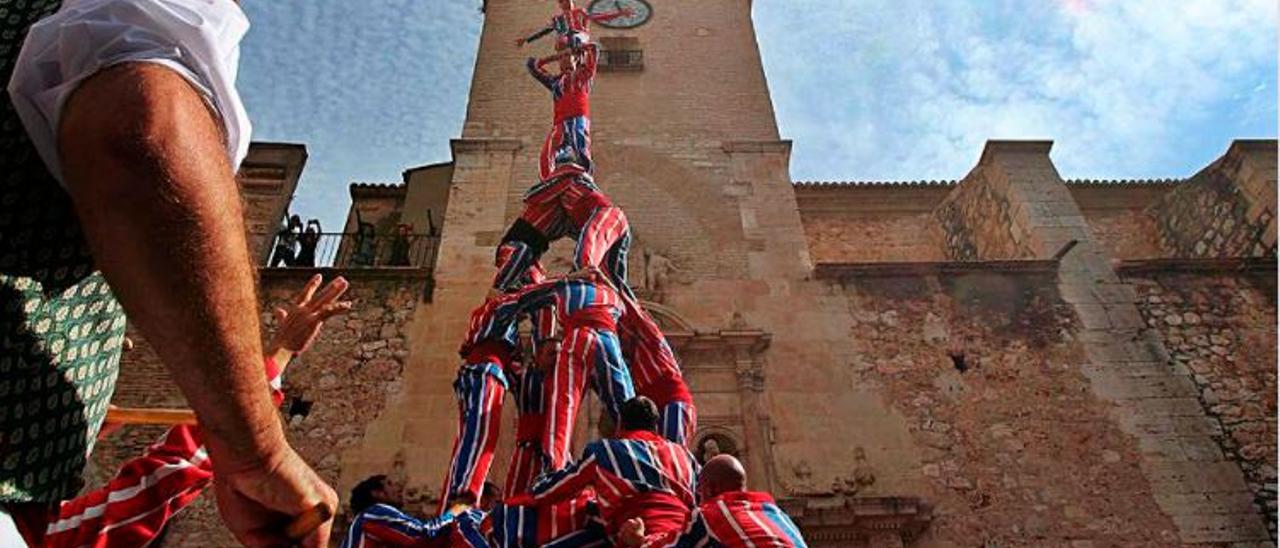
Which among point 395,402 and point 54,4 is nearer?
point 54,4

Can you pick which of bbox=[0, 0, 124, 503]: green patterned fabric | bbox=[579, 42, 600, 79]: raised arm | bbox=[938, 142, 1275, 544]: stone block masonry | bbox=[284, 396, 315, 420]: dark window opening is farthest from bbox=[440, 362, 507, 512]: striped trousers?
bbox=[938, 142, 1275, 544]: stone block masonry

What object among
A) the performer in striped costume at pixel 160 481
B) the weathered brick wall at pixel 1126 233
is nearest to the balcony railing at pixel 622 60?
the weathered brick wall at pixel 1126 233

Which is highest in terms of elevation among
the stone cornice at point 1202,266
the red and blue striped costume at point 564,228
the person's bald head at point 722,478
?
the stone cornice at point 1202,266

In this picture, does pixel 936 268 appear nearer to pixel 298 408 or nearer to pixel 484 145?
pixel 484 145

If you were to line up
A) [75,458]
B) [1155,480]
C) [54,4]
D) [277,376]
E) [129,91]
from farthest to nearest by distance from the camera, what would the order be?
[1155,480] → [277,376] → [75,458] → [54,4] → [129,91]

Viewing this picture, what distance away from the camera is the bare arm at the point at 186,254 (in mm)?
1046

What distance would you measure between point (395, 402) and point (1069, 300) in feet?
26.1

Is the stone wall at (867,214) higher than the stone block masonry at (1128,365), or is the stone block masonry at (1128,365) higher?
the stone wall at (867,214)

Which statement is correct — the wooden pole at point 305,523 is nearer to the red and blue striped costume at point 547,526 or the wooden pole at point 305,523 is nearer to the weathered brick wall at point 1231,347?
the red and blue striped costume at point 547,526

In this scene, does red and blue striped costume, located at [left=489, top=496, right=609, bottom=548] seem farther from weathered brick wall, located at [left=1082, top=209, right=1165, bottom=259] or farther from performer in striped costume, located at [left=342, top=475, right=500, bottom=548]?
weathered brick wall, located at [left=1082, top=209, right=1165, bottom=259]

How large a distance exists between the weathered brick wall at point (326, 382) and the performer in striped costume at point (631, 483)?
4.28 m

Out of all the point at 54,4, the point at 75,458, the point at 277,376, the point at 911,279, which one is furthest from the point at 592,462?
the point at 911,279

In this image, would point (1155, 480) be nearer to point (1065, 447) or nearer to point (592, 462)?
point (1065, 447)

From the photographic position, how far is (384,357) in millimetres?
8305
